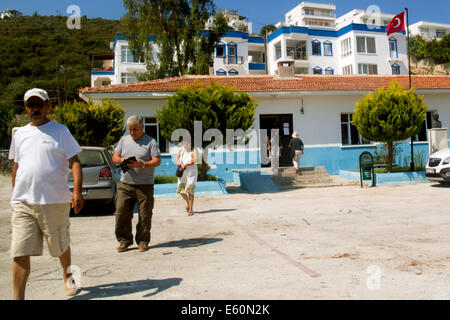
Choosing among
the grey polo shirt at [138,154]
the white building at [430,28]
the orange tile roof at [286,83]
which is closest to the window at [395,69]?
the orange tile roof at [286,83]

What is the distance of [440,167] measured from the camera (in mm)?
11211

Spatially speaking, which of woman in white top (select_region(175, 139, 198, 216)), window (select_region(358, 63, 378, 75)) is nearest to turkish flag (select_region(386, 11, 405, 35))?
woman in white top (select_region(175, 139, 198, 216))

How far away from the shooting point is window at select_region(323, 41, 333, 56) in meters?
47.2

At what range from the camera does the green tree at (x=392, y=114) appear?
1263 cm

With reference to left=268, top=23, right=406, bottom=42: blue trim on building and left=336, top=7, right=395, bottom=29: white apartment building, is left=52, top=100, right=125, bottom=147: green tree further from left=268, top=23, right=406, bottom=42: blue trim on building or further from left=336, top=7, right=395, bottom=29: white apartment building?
left=336, top=7, right=395, bottom=29: white apartment building

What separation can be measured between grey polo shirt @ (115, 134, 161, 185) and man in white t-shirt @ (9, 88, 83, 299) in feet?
5.90

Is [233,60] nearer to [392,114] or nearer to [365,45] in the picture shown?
[365,45]

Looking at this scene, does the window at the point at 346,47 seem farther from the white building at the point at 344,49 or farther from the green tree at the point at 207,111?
the green tree at the point at 207,111

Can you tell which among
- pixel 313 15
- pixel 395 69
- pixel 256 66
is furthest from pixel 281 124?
pixel 313 15

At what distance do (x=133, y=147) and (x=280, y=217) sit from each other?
146 inches

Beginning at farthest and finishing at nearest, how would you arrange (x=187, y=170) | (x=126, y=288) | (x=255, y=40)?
(x=255, y=40) → (x=187, y=170) → (x=126, y=288)

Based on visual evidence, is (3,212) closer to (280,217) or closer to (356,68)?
(280,217)

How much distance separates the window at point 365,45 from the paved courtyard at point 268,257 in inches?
1615

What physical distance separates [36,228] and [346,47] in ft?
159
